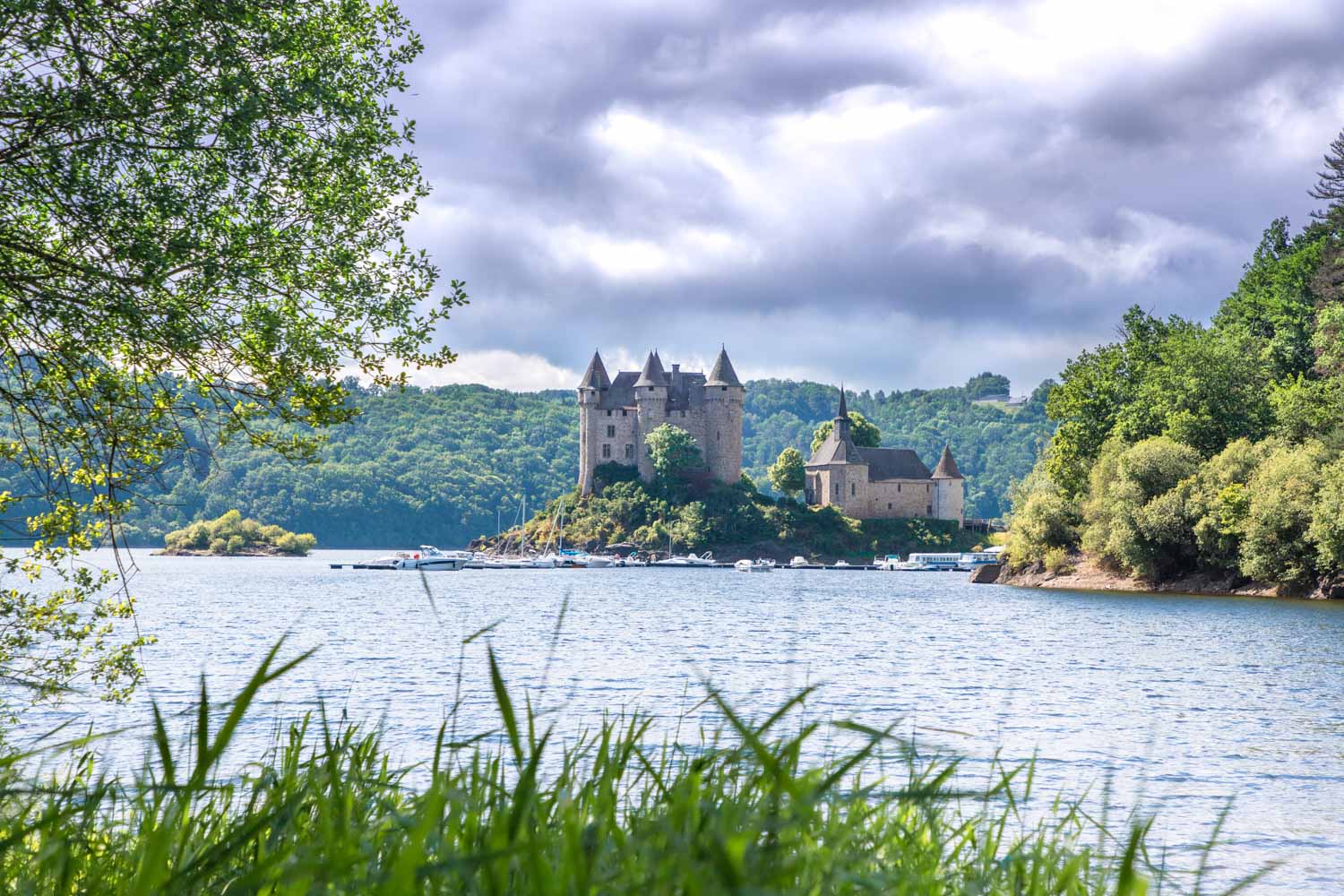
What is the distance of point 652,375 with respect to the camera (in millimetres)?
122125

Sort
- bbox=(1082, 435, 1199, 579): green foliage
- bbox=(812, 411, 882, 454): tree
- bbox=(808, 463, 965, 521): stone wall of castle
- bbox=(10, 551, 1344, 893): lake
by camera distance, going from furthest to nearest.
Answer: bbox=(812, 411, 882, 454): tree < bbox=(808, 463, 965, 521): stone wall of castle < bbox=(1082, 435, 1199, 579): green foliage < bbox=(10, 551, 1344, 893): lake

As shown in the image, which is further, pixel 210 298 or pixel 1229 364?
pixel 1229 364

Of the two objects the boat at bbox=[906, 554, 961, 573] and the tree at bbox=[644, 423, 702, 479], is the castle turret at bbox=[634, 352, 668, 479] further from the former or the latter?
the boat at bbox=[906, 554, 961, 573]

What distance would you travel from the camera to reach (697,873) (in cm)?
189

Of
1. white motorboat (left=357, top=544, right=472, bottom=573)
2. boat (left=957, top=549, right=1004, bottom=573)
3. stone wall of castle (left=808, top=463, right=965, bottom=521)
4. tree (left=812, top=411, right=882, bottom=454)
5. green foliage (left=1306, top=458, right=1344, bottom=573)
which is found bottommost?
white motorboat (left=357, top=544, right=472, bottom=573)

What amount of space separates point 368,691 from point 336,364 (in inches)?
454

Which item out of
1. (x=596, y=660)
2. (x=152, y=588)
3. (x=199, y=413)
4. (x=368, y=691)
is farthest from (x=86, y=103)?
(x=152, y=588)

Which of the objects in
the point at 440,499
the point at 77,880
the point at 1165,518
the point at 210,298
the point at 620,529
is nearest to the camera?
the point at 77,880

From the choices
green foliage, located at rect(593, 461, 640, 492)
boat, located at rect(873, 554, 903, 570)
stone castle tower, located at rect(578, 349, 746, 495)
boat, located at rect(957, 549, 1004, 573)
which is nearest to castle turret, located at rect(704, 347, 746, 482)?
stone castle tower, located at rect(578, 349, 746, 495)

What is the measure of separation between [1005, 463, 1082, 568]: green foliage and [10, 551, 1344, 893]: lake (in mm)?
5055

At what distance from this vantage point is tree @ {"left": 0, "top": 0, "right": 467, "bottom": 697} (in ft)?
27.7

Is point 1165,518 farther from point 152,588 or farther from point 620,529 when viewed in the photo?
point 620,529

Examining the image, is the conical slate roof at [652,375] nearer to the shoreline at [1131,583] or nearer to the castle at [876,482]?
the castle at [876,482]

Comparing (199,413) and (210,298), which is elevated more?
(210,298)
